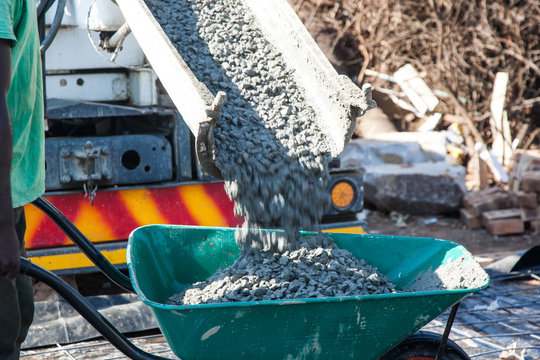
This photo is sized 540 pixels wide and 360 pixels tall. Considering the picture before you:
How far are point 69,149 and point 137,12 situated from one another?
819mm

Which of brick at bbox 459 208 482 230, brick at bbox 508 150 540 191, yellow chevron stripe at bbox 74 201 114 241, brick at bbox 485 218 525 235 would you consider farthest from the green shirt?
brick at bbox 508 150 540 191

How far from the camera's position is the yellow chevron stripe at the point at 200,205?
3.46 m

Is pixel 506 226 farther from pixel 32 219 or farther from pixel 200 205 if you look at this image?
pixel 32 219

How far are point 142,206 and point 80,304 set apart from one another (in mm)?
1440

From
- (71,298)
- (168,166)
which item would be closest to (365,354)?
(71,298)

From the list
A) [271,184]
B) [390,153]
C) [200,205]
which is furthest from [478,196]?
[271,184]

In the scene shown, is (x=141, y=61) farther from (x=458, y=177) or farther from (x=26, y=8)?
(x=458, y=177)

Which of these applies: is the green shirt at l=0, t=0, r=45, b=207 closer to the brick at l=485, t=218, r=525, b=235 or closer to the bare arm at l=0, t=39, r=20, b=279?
the bare arm at l=0, t=39, r=20, b=279

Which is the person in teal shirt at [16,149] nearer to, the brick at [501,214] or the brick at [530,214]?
the brick at [501,214]

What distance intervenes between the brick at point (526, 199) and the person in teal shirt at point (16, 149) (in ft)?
16.9

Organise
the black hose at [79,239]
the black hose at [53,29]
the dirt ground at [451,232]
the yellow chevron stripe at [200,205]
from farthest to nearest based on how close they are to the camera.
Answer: the dirt ground at [451,232] < the yellow chevron stripe at [200,205] < the black hose at [53,29] < the black hose at [79,239]

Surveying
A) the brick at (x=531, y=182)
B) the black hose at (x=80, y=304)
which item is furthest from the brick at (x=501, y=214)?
the black hose at (x=80, y=304)

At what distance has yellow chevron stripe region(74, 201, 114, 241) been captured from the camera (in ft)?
10.9

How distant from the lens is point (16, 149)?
2.05 meters
